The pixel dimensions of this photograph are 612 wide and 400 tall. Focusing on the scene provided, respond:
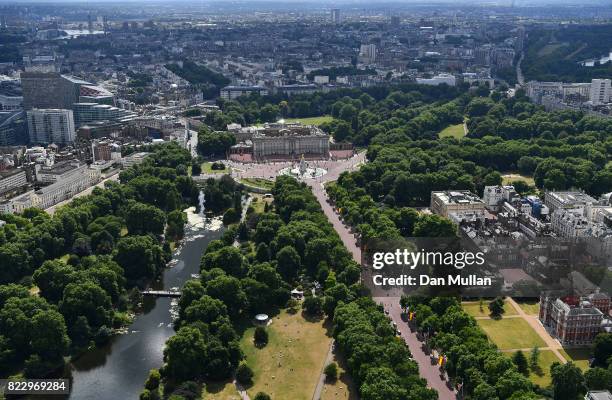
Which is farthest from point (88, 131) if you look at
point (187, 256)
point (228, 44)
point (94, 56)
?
point (228, 44)

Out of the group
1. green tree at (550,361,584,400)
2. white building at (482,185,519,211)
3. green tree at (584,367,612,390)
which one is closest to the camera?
green tree at (550,361,584,400)

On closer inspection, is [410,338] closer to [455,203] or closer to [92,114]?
[455,203]

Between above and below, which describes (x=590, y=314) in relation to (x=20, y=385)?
above

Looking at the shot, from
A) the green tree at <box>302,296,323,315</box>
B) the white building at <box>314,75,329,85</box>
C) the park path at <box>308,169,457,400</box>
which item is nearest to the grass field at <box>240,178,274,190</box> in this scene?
the park path at <box>308,169,457,400</box>

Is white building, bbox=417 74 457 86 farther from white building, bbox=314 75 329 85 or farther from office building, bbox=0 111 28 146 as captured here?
office building, bbox=0 111 28 146

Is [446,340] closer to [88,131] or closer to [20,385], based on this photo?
[20,385]

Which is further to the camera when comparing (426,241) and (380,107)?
(380,107)
